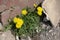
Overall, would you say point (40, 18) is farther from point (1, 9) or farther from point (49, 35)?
point (1, 9)

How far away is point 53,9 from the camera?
323 cm

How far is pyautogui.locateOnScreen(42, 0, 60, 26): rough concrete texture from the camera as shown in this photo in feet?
10.4

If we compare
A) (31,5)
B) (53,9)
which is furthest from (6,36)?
(53,9)

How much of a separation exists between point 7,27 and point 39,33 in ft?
1.55

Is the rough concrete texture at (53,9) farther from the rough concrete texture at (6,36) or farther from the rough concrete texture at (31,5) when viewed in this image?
the rough concrete texture at (6,36)

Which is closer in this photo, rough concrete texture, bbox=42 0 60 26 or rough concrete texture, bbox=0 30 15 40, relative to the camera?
rough concrete texture, bbox=0 30 15 40

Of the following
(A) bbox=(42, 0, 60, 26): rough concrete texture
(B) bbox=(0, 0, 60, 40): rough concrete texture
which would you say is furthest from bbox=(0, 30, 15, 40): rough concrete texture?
(A) bbox=(42, 0, 60, 26): rough concrete texture

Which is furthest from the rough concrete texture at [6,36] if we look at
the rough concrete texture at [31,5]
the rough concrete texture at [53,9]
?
the rough concrete texture at [53,9]

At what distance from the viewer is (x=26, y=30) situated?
302 centimetres

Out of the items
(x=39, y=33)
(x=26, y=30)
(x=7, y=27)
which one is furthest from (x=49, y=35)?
(x=7, y=27)

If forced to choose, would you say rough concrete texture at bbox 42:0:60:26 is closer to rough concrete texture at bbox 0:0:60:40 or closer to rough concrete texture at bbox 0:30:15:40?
rough concrete texture at bbox 0:0:60:40

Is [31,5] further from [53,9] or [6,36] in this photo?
[6,36]

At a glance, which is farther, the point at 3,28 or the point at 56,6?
the point at 56,6

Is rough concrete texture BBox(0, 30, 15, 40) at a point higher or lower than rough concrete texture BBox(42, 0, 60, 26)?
lower
